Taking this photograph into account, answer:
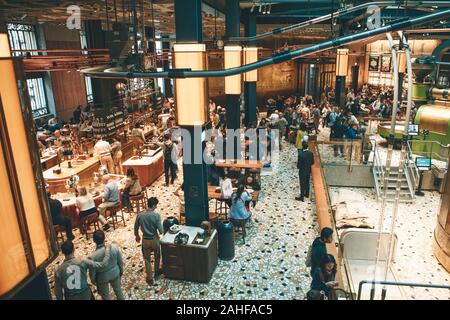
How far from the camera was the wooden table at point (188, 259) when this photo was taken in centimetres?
652

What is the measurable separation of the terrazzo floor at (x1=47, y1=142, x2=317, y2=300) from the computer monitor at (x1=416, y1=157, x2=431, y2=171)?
384 centimetres

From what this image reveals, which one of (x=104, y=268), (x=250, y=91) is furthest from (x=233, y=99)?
(x=104, y=268)

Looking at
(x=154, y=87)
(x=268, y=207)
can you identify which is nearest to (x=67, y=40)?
(x=154, y=87)

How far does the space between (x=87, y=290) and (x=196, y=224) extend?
287 centimetres

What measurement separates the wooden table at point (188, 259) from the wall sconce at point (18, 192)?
5.01m

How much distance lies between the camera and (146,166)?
36.3ft

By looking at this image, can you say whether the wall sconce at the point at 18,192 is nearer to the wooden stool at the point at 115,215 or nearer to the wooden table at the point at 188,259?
the wooden table at the point at 188,259

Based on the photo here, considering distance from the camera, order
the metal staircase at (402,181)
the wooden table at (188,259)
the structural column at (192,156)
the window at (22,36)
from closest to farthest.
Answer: the structural column at (192,156) < the wooden table at (188,259) < the metal staircase at (402,181) < the window at (22,36)

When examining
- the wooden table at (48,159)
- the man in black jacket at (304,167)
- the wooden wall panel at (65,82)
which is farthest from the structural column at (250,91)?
the wooden wall panel at (65,82)

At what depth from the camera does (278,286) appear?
21.4ft

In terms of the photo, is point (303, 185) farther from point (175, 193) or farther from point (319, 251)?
point (319, 251)

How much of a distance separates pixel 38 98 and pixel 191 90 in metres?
15.9

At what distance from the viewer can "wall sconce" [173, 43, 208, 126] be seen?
474 centimetres

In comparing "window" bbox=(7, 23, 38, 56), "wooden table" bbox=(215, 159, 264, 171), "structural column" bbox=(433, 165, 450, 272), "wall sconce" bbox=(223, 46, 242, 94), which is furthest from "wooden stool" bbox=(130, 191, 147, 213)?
"window" bbox=(7, 23, 38, 56)
